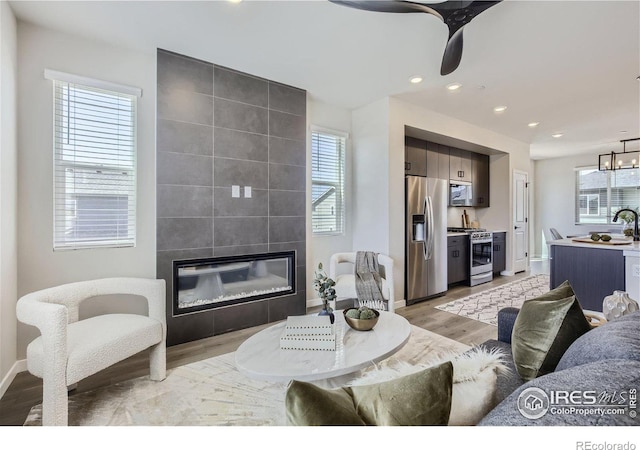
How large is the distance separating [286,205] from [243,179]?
573 mm

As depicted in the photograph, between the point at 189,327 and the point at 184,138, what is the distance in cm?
177

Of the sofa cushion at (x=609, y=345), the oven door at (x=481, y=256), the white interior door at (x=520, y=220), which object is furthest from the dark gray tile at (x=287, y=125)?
the white interior door at (x=520, y=220)

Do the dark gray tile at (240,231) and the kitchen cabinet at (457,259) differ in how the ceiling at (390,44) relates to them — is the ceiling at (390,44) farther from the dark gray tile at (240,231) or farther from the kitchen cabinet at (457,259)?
the kitchen cabinet at (457,259)

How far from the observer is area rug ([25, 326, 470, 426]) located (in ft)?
5.28

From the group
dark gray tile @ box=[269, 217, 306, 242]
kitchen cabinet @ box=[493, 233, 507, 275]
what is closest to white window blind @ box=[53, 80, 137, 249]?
dark gray tile @ box=[269, 217, 306, 242]

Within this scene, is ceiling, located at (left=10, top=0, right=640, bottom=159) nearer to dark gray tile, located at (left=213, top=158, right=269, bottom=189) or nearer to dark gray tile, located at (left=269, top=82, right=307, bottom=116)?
dark gray tile, located at (left=269, top=82, right=307, bottom=116)

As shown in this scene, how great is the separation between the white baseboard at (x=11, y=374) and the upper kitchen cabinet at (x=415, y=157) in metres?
4.41

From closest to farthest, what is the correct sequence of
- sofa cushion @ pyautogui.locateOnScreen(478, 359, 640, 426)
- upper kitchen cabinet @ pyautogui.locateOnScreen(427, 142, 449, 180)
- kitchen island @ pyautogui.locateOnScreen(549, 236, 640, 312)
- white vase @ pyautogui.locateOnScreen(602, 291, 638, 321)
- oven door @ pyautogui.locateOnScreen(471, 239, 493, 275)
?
sofa cushion @ pyautogui.locateOnScreen(478, 359, 640, 426) < white vase @ pyautogui.locateOnScreen(602, 291, 638, 321) < kitchen island @ pyautogui.locateOnScreen(549, 236, 640, 312) < upper kitchen cabinet @ pyautogui.locateOnScreen(427, 142, 449, 180) < oven door @ pyautogui.locateOnScreen(471, 239, 493, 275)

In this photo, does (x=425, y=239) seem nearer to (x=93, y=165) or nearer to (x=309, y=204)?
(x=309, y=204)

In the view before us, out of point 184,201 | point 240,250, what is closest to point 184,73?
point 184,201

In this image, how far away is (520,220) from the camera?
574 cm

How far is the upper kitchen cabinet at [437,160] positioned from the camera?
4625 millimetres
